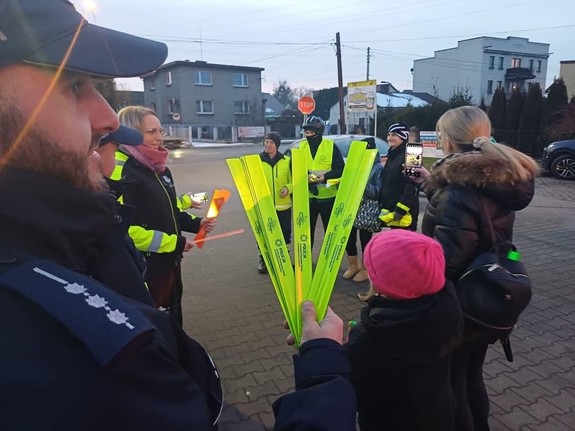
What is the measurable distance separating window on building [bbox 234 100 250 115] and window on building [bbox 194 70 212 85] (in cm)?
415

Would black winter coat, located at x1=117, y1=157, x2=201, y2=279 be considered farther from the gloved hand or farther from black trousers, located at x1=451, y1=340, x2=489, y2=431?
the gloved hand

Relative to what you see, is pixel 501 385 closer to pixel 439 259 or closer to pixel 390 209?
pixel 439 259

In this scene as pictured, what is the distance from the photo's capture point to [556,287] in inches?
207

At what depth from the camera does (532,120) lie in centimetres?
2164

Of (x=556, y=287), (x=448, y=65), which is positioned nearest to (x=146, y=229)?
(x=556, y=287)

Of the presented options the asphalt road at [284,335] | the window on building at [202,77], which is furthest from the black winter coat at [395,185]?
the window on building at [202,77]

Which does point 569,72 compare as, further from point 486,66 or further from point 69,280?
point 69,280

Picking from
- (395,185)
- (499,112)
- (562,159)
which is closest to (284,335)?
(395,185)

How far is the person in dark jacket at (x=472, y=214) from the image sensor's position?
8.04ft

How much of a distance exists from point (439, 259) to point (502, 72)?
61.6m

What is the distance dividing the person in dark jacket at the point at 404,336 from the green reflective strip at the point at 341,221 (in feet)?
0.71

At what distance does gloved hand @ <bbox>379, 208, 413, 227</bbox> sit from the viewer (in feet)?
16.0

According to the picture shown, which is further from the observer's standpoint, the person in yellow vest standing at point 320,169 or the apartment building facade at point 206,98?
the apartment building facade at point 206,98

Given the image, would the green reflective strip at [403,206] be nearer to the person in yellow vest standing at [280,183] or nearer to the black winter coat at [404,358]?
the person in yellow vest standing at [280,183]
